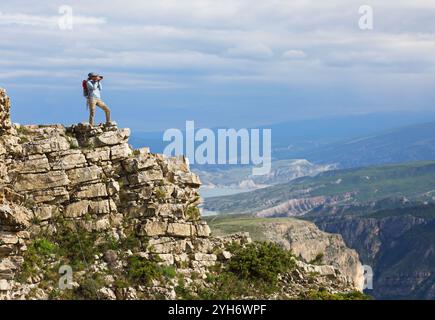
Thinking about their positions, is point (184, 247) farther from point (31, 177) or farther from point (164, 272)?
point (31, 177)

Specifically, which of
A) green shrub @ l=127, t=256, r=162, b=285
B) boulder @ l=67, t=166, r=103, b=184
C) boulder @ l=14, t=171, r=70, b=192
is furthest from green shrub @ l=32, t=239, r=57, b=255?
green shrub @ l=127, t=256, r=162, b=285

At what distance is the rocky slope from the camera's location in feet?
117

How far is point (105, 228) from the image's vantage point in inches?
1490

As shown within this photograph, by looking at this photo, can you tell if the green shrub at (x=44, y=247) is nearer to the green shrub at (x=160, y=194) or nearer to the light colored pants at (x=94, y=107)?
the green shrub at (x=160, y=194)

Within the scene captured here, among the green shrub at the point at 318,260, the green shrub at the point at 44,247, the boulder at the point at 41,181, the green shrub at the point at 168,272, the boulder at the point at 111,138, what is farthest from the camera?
the green shrub at the point at 318,260

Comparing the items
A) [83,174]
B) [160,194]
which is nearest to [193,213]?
[160,194]

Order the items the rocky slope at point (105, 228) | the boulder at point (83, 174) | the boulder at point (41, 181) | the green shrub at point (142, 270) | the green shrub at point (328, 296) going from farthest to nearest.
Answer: the green shrub at point (328, 296)
the boulder at point (83, 174)
the boulder at point (41, 181)
the green shrub at point (142, 270)
the rocky slope at point (105, 228)

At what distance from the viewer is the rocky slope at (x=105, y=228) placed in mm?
35719

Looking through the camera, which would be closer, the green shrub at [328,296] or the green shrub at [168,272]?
the green shrub at [168,272]

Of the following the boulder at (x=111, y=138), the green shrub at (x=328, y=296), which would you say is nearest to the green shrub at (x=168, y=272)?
the green shrub at (x=328, y=296)

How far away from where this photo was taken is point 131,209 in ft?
126

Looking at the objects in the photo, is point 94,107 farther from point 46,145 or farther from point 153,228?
point 153,228
